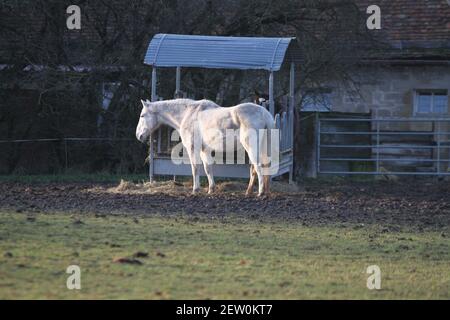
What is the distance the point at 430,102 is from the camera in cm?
2269

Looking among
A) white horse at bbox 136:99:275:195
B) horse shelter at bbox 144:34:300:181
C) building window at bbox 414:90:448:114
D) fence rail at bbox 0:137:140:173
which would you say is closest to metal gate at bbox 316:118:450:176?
building window at bbox 414:90:448:114

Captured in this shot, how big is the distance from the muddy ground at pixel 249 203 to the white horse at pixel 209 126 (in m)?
0.51

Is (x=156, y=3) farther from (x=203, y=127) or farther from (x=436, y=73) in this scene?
(x=436, y=73)

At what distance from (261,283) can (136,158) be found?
1222cm

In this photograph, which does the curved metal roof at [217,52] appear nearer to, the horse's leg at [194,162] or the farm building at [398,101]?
the horse's leg at [194,162]

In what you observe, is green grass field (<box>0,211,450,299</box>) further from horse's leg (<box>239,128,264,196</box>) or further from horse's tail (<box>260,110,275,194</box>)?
horse's tail (<box>260,110,275,194</box>)

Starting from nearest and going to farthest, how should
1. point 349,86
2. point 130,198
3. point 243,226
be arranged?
point 243,226, point 130,198, point 349,86

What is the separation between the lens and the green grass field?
→ 23.3 feet

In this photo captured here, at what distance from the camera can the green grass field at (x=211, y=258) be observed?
710 centimetres

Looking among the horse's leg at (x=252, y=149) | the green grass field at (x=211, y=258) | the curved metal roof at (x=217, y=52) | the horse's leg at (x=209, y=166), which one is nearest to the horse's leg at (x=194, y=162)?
the horse's leg at (x=209, y=166)

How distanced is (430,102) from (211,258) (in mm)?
15345

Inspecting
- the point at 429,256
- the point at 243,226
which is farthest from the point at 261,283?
the point at 243,226

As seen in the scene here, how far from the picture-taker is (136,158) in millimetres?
19391

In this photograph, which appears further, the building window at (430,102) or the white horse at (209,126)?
the building window at (430,102)
